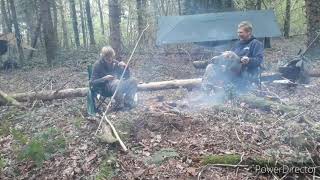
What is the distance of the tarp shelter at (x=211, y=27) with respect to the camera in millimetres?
14352

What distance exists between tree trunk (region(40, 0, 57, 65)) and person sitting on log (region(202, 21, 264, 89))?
31.9 ft

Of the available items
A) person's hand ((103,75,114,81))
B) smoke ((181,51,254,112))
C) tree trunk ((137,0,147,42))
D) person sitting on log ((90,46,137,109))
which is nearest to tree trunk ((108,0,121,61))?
person sitting on log ((90,46,137,109))

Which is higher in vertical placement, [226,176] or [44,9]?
[44,9]

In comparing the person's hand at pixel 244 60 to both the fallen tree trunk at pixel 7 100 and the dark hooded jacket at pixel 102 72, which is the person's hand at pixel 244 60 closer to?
the dark hooded jacket at pixel 102 72

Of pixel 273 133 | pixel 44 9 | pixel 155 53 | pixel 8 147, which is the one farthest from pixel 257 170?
pixel 44 9

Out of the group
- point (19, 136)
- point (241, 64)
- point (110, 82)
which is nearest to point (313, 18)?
point (241, 64)

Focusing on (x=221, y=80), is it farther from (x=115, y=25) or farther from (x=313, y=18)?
(x=115, y=25)

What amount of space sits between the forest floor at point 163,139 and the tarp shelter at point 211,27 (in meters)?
6.48

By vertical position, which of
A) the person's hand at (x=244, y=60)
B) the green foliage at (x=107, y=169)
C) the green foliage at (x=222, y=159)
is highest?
the person's hand at (x=244, y=60)

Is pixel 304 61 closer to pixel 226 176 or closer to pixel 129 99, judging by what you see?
pixel 129 99

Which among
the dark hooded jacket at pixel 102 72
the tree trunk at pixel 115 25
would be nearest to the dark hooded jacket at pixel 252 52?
the dark hooded jacket at pixel 102 72

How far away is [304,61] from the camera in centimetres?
859

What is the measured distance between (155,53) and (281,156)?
38.1 feet

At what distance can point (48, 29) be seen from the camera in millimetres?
15617
